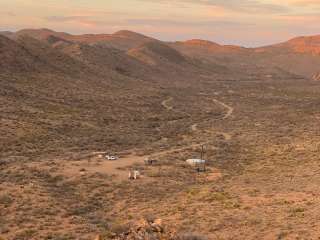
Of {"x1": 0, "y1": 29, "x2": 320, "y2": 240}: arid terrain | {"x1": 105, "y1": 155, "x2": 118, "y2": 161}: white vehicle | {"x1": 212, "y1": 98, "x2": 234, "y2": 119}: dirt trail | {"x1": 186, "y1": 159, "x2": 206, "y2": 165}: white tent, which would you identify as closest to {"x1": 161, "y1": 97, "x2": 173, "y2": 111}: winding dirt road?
{"x1": 0, "y1": 29, "x2": 320, "y2": 240}: arid terrain

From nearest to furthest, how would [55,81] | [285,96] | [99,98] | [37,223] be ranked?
[37,223] < [99,98] < [55,81] < [285,96]

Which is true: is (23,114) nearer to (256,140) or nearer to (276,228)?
(256,140)

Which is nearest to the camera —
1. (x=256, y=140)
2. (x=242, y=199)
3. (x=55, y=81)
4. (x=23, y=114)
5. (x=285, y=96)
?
(x=242, y=199)

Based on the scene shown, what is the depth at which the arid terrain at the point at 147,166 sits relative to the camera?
25.3 m

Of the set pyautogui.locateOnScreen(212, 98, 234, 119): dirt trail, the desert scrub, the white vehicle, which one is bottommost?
pyautogui.locateOnScreen(212, 98, 234, 119): dirt trail

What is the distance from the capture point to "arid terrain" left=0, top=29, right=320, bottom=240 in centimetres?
2531

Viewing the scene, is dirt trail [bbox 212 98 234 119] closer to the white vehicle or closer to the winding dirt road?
the winding dirt road

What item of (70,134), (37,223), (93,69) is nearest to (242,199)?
(37,223)

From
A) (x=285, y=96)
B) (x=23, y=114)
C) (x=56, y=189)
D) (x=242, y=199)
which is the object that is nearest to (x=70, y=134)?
(x=23, y=114)

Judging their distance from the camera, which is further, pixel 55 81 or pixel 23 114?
pixel 55 81

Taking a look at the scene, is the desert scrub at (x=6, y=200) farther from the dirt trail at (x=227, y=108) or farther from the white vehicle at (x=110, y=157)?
the dirt trail at (x=227, y=108)

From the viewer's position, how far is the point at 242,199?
29969 mm

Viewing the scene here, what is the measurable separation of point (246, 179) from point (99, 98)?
53544mm

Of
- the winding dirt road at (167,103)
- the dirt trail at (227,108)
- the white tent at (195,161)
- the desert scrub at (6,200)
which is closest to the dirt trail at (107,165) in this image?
the white tent at (195,161)
